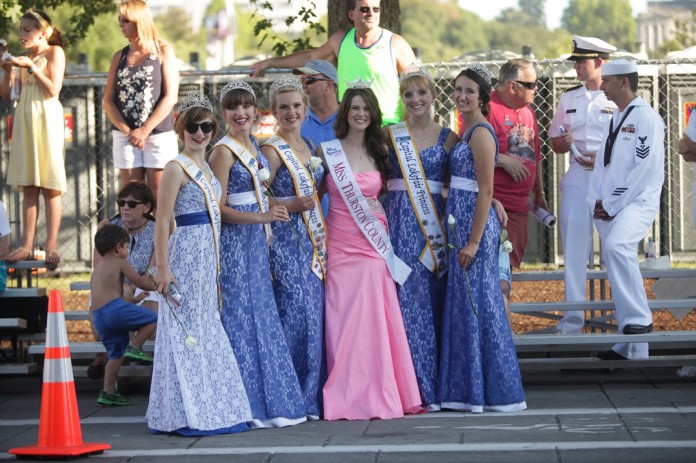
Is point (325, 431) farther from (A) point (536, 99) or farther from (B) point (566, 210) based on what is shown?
(A) point (536, 99)

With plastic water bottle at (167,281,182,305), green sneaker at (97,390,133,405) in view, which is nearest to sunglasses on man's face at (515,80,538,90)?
plastic water bottle at (167,281,182,305)

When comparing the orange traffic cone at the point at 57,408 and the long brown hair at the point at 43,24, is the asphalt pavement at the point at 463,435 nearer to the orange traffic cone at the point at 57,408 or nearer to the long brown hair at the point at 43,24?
the orange traffic cone at the point at 57,408

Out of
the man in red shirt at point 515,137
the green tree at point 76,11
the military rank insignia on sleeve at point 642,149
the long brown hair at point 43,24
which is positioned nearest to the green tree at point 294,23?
the green tree at point 76,11

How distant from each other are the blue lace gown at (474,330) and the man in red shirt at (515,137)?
873 mm

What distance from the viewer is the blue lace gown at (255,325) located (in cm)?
745

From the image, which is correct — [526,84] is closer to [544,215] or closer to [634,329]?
[544,215]

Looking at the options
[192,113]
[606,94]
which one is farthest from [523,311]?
[192,113]

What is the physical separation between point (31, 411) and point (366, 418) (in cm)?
230

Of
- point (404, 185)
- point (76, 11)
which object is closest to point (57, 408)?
point (404, 185)

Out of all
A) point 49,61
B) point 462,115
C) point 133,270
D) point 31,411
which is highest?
point 49,61

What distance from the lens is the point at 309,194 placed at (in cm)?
770

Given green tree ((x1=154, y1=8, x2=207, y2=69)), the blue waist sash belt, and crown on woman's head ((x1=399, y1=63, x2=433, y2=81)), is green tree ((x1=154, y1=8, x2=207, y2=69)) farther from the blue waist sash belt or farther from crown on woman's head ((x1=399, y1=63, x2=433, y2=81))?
the blue waist sash belt

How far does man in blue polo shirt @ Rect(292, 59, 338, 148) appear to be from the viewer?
8.29 meters

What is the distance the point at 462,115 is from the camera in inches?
313
